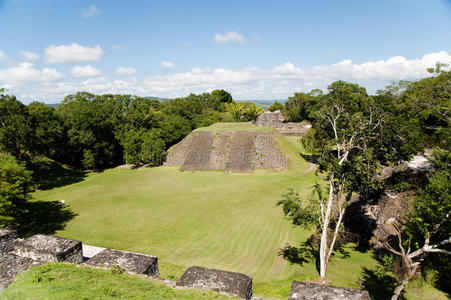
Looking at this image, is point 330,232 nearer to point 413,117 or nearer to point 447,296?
point 447,296

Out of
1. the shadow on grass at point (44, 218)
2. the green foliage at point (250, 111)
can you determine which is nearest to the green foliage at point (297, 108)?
the green foliage at point (250, 111)

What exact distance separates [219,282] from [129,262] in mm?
2401

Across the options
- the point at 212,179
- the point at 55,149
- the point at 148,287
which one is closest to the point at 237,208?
the point at 212,179

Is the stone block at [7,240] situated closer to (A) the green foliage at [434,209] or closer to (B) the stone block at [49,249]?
(B) the stone block at [49,249]

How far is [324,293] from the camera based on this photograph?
5.11 metres

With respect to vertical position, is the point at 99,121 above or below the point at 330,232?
above

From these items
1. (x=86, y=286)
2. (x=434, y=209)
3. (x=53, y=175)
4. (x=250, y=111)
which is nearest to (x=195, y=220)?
(x=86, y=286)

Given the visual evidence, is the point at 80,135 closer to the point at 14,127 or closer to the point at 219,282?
the point at 14,127

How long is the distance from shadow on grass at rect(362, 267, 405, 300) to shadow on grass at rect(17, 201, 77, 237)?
18.2 meters

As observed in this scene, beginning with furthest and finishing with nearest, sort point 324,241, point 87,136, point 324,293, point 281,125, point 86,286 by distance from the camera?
point 281,125, point 87,136, point 324,241, point 324,293, point 86,286

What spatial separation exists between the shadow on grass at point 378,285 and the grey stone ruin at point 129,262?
8.03 metres

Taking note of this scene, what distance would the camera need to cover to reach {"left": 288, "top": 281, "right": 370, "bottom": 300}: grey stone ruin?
16.3ft

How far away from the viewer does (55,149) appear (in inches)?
1275

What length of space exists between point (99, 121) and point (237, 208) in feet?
88.4
